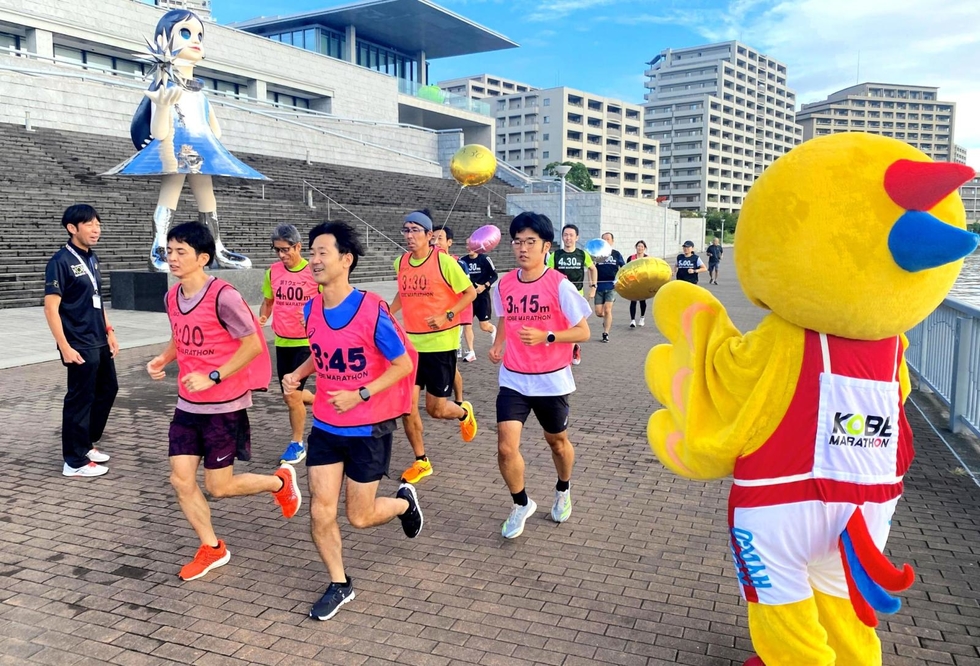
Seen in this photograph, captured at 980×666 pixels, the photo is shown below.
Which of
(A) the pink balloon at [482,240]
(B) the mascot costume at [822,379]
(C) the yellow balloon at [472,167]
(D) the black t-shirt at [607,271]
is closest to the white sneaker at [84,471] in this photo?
(B) the mascot costume at [822,379]

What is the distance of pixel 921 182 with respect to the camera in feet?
8.25

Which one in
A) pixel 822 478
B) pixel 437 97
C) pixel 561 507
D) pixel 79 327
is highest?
pixel 437 97

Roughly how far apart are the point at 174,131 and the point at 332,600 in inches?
599

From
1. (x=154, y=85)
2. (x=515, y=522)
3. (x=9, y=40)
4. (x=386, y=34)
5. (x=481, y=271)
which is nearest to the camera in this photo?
(x=515, y=522)

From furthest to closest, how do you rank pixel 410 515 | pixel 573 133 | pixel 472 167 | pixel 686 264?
pixel 573 133 < pixel 686 264 < pixel 472 167 < pixel 410 515

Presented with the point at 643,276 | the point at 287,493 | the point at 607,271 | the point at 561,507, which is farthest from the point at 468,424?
the point at 607,271

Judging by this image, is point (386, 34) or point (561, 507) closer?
point (561, 507)

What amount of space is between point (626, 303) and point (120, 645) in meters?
18.0

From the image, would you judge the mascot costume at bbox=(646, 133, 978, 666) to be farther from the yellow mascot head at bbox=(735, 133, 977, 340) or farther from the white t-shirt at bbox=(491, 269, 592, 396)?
the white t-shirt at bbox=(491, 269, 592, 396)

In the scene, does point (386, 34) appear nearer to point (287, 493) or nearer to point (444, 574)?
point (287, 493)

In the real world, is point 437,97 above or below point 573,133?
below

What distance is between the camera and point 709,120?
119125mm

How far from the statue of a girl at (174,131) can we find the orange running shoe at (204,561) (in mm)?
12996

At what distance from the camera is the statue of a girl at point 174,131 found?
632 inches
